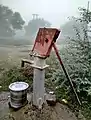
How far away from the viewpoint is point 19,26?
8.38ft

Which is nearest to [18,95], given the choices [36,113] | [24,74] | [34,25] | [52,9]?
[36,113]

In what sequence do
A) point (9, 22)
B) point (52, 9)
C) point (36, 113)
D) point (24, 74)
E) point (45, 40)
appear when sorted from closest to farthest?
1. point (45, 40)
2. point (36, 113)
3. point (24, 74)
4. point (52, 9)
5. point (9, 22)

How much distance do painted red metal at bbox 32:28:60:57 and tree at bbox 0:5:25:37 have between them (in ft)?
3.66

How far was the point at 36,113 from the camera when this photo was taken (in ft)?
4.51

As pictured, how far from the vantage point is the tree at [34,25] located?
2416mm

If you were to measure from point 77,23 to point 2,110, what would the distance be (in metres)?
1.25

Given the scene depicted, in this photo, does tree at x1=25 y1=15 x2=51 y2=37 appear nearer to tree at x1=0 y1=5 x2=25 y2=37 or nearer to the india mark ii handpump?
tree at x1=0 y1=5 x2=25 y2=37

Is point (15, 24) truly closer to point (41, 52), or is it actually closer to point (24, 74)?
point (24, 74)

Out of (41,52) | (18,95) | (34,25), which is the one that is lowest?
(18,95)

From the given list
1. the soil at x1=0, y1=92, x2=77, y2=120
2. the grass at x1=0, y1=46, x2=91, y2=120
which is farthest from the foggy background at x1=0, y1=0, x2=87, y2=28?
the soil at x1=0, y1=92, x2=77, y2=120

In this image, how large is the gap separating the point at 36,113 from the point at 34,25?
1491mm

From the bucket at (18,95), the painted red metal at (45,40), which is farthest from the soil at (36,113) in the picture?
the painted red metal at (45,40)

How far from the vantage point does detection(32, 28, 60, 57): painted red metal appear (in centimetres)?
124

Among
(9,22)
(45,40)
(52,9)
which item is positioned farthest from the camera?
(9,22)
